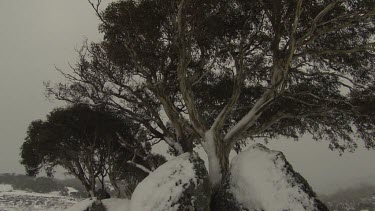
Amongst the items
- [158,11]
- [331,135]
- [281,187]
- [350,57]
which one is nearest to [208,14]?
[158,11]

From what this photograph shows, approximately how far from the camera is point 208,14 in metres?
14.7

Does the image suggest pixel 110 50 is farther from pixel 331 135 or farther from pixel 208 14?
pixel 331 135

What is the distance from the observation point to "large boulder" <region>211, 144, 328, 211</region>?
10031mm

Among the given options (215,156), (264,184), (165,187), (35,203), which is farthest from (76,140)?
(35,203)

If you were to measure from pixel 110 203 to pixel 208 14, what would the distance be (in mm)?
7627

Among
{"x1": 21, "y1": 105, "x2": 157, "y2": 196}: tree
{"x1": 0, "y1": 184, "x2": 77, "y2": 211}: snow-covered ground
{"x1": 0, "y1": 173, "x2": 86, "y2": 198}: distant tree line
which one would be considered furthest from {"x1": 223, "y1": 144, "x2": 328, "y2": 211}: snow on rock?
{"x1": 0, "y1": 173, "x2": 86, "y2": 198}: distant tree line

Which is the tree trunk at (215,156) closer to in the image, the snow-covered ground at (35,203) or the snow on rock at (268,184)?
the snow on rock at (268,184)

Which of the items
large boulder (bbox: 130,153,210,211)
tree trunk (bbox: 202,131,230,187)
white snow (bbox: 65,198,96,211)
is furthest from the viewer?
tree trunk (bbox: 202,131,230,187)

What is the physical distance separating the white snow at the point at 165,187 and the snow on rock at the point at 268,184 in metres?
1.34

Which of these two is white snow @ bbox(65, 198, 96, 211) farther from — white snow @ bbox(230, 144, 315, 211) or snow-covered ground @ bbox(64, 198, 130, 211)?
white snow @ bbox(230, 144, 315, 211)

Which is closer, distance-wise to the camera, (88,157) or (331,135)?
(331,135)

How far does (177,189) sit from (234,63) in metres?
6.75

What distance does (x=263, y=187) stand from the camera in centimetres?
1059

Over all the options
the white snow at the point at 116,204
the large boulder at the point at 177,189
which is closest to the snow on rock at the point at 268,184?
the large boulder at the point at 177,189
